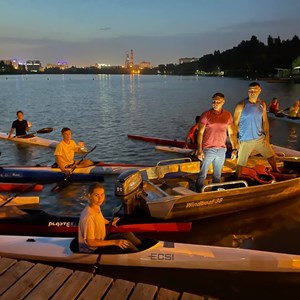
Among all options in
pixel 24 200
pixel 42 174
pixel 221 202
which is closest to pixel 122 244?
pixel 221 202

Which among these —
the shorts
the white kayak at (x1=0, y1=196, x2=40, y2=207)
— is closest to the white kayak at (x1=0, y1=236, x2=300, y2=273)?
the white kayak at (x1=0, y1=196, x2=40, y2=207)

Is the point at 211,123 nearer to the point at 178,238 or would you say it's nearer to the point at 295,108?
the point at 178,238

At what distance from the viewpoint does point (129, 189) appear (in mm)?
7961

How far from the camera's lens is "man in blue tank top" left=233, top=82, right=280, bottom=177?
29.9 ft

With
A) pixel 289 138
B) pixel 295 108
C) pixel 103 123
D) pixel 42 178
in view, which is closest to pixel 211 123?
pixel 42 178

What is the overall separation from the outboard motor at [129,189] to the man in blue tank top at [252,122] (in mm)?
2933

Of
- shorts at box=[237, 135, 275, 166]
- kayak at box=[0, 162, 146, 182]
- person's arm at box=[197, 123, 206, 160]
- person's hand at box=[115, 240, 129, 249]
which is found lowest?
kayak at box=[0, 162, 146, 182]

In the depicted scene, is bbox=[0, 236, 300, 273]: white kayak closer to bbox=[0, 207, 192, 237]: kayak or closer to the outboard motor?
bbox=[0, 207, 192, 237]: kayak

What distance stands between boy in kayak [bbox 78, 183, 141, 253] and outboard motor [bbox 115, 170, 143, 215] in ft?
5.00

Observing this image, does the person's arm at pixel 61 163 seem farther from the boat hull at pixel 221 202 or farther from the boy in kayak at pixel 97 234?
the boy in kayak at pixel 97 234

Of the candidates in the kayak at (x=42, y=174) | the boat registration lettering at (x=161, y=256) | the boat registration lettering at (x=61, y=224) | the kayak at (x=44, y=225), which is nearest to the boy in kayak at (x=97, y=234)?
the boat registration lettering at (x=161, y=256)

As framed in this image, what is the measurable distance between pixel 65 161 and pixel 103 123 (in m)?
18.5

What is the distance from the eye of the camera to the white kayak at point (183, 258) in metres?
6.52

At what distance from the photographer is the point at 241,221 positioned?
9172 millimetres
